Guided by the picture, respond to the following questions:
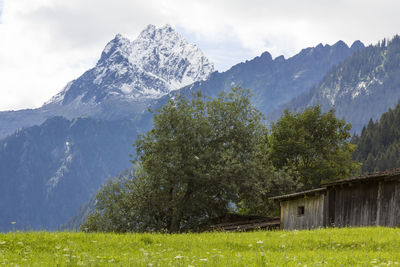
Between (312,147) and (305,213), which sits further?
(312,147)

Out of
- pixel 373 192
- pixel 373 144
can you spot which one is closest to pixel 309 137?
pixel 373 192

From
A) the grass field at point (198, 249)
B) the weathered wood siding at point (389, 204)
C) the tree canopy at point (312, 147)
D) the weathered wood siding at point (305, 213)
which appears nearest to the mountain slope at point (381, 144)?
the tree canopy at point (312, 147)

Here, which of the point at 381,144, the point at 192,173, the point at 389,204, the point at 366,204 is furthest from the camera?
the point at 381,144

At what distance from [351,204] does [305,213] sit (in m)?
5.03

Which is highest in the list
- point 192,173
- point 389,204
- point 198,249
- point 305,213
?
point 192,173

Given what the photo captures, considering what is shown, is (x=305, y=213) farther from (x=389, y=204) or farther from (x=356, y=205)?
(x=389, y=204)

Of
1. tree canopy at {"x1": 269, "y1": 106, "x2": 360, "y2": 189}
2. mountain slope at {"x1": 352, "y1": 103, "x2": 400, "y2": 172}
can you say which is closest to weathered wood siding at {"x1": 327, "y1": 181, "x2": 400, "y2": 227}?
tree canopy at {"x1": 269, "y1": 106, "x2": 360, "y2": 189}

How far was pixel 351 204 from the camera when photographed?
107 feet


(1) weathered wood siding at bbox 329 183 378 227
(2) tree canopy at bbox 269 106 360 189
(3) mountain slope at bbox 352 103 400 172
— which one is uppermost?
(3) mountain slope at bbox 352 103 400 172

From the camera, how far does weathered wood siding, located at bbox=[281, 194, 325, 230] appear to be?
35.2 m

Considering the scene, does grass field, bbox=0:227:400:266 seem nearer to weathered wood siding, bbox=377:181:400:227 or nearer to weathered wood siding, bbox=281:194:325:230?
weathered wood siding, bbox=377:181:400:227

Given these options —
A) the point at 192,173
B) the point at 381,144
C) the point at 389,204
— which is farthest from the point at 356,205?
the point at 381,144

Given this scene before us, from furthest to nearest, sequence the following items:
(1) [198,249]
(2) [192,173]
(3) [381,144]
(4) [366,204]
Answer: (3) [381,144]
(2) [192,173]
(4) [366,204]
(1) [198,249]

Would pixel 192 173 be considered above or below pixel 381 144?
below
